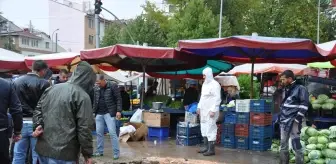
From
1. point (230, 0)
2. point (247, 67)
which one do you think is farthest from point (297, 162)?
point (230, 0)

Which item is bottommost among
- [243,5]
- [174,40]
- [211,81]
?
[211,81]

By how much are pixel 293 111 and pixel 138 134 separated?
15.8 ft

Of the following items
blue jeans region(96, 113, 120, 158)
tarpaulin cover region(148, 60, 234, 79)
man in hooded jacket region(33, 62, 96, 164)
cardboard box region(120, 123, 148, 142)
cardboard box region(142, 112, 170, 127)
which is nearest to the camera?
man in hooded jacket region(33, 62, 96, 164)

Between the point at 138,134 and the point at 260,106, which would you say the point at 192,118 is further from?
the point at 260,106

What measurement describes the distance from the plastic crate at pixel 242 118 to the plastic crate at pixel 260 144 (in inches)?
18.4

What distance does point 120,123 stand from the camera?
11.7 meters

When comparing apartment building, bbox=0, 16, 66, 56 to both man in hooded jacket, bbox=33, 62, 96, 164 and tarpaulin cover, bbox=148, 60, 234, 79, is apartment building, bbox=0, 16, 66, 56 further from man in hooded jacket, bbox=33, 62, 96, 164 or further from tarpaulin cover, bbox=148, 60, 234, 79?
man in hooded jacket, bbox=33, 62, 96, 164

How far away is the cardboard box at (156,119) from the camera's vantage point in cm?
1096

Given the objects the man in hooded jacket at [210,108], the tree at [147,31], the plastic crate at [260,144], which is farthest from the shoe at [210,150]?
the tree at [147,31]

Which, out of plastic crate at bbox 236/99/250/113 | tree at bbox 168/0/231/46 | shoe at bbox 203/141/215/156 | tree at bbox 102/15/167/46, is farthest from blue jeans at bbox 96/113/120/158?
tree at bbox 102/15/167/46

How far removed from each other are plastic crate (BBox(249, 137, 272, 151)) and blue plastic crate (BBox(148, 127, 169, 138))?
273cm

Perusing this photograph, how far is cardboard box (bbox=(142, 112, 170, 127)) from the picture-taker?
11.0 meters

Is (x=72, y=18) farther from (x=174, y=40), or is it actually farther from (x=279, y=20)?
(x=279, y=20)

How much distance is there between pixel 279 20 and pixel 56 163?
24767 millimetres
